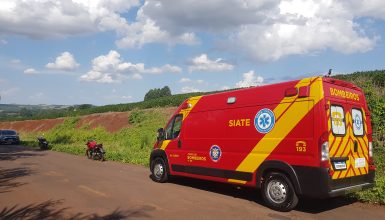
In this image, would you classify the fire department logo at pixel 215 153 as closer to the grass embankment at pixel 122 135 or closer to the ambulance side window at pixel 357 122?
the ambulance side window at pixel 357 122

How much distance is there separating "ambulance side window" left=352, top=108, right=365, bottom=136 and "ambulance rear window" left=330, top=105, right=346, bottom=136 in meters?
0.48

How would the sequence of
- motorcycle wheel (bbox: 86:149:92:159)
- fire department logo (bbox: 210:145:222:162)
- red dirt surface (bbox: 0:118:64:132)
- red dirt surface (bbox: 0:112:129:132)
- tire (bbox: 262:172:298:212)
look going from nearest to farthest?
tire (bbox: 262:172:298:212) → fire department logo (bbox: 210:145:222:162) → motorcycle wheel (bbox: 86:149:92:159) → red dirt surface (bbox: 0:112:129:132) → red dirt surface (bbox: 0:118:64:132)

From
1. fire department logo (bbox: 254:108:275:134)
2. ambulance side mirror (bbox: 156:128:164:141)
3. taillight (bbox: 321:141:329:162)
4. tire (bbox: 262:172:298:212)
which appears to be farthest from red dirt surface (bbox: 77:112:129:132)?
taillight (bbox: 321:141:329:162)

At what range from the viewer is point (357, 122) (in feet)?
29.0

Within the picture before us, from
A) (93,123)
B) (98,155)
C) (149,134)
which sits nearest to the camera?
(98,155)

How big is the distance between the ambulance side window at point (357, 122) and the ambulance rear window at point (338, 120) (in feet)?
1.59

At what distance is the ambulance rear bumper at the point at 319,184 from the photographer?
7.70 meters

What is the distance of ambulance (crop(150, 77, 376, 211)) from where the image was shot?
787 centimetres

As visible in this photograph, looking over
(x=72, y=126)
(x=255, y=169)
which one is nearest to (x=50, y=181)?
(x=255, y=169)

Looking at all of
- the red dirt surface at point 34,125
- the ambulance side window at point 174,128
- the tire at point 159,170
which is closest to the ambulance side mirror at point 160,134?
the ambulance side window at point 174,128

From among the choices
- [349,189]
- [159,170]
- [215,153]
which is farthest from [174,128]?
[349,189]

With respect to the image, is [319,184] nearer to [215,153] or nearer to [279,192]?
[279,192]

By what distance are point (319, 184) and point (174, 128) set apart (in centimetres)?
501

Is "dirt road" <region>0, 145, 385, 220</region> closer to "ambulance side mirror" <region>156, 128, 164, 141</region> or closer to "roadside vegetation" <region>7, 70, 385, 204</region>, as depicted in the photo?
"ambulance side mirror" <region>156, 128, 164, 141</region>
